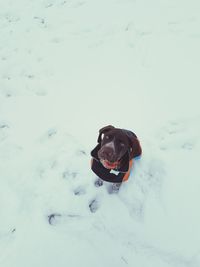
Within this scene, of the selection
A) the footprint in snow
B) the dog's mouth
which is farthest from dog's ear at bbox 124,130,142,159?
the footprint in snow

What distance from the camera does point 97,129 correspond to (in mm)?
3256

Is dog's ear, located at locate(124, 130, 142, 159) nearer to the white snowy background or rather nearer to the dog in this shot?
the dog

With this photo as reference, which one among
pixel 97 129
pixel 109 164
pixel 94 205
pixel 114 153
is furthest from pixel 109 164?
pixel 97 129

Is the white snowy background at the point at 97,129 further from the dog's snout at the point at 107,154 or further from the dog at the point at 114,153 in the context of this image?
the dog's snout at the point at 107,154

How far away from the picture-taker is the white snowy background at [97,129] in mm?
2629

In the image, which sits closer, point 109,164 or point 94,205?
point 109,164

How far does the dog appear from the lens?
7.04 feet

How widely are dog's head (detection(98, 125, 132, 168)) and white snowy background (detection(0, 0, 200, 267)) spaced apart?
73cm

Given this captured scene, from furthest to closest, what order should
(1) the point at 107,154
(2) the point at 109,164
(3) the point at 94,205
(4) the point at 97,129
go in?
(4) the point at 97,129 < (3) the point at 94,205 < (2) the point at 109,164 < (1) the point at 107,154

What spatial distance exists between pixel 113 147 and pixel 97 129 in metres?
1.12

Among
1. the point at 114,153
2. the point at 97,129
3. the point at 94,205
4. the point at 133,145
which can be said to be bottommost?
the point at 94,205

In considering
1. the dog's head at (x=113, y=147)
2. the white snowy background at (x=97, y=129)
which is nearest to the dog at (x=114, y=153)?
the dog's head at (x=113, y=147)

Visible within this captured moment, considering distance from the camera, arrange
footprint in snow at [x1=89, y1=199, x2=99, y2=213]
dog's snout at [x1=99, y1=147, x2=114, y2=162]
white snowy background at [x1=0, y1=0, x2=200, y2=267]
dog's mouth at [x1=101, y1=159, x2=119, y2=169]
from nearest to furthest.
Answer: dog's snout at [x1=99, y1=147, x2=114, y2=162] < dog's mouth at [x1=101, y1=159, x2=119, y2=169] < white snowy background at [x1=0, y1=0, x2=200, y2=267] < footprint in snow at [x1=89, y1=199, x2=99, y2=213]

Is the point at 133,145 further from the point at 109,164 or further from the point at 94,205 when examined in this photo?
the point at 94,205
